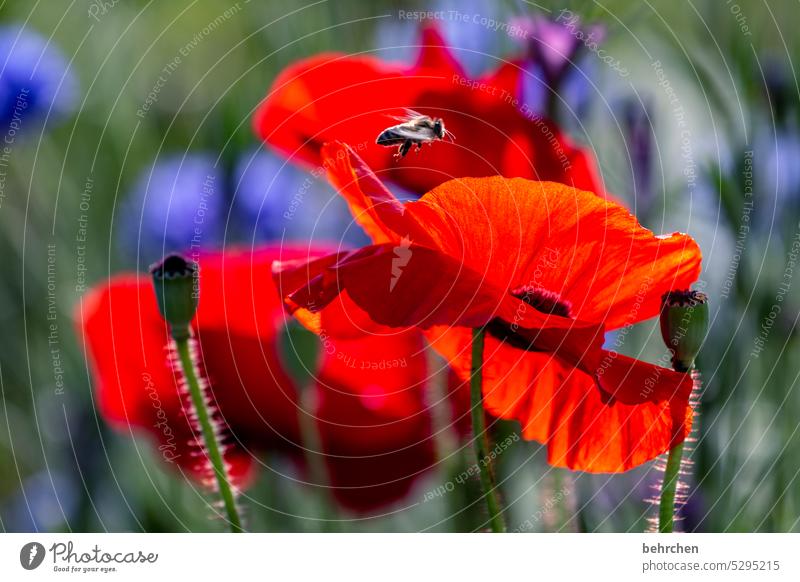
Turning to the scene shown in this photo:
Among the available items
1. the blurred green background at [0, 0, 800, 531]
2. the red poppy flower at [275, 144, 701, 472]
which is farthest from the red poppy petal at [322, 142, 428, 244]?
the blurred green background at [0, 0, 800, 531]

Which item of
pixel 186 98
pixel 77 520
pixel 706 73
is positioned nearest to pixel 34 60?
pixel 186 98

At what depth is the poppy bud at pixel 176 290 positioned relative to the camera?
0.24m

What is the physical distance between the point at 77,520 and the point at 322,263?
183mm

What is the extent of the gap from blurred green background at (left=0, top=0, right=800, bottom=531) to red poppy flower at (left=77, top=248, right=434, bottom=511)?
13 millimetres

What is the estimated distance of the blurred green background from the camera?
357 mm

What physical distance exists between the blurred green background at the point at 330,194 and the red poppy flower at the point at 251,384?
13mm

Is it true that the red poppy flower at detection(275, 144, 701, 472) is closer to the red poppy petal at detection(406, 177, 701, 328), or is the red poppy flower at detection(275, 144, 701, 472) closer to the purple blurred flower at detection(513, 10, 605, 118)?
the red poppy petal at detection(406, 177, 701, 328)

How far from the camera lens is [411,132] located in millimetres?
305

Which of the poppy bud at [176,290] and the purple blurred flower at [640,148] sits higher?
the purple blurred flower at [640,148]

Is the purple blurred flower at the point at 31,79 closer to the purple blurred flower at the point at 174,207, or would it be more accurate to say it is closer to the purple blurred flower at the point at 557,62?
the purple blurred flower at the point at 174,207

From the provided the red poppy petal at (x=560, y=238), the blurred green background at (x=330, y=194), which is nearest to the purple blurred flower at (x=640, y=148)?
the blurred green background at (x=330, y=194)

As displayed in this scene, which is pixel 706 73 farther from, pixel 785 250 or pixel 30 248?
pixel 30 248

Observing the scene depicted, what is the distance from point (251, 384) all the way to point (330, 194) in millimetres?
83

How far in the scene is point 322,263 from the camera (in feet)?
0.82
